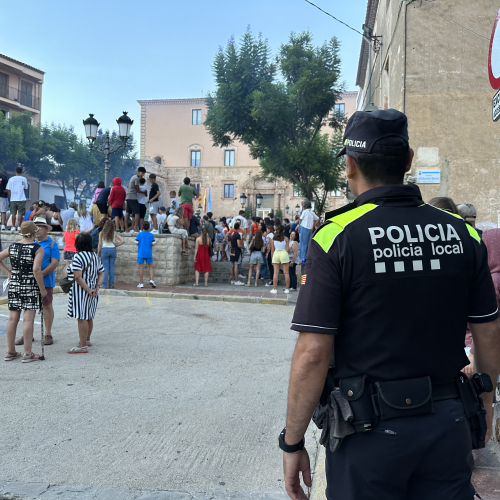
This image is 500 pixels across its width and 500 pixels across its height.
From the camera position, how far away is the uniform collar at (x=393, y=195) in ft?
5.50

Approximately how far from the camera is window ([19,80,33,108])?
43.6 meters

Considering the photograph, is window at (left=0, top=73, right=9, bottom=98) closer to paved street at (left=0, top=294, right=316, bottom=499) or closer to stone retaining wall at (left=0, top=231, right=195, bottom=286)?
stone retaining wall at (left=0, top=231, right=195, bottom=286)

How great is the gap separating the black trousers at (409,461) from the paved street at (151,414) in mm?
1740

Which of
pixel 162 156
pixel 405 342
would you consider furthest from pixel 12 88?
pixel 405 342

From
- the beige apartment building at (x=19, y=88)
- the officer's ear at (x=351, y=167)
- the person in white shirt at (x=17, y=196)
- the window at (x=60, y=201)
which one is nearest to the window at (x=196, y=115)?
the beige apartment building at (x=19, y=88)

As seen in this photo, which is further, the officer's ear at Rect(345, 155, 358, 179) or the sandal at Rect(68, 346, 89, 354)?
the sandal at Rect(68, 346, 89, 354)

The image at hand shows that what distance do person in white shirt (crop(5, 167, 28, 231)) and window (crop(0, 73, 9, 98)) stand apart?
3130 cm

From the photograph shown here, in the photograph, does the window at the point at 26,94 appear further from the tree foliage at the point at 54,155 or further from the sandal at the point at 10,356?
the sandal at the point at 10,356

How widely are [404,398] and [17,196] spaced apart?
51.3ft

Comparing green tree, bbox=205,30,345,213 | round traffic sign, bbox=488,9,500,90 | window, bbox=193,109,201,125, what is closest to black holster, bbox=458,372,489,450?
round traffic sign, bbox=488,9,500,90

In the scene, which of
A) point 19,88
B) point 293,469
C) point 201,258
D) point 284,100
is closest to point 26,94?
point 19,88

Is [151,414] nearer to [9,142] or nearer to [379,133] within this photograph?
[379,133]

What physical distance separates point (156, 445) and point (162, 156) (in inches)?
2096

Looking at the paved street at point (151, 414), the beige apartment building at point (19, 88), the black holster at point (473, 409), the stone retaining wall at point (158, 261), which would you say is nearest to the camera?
the black holster at point (473, 409)
